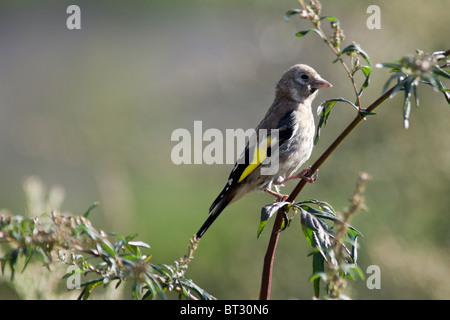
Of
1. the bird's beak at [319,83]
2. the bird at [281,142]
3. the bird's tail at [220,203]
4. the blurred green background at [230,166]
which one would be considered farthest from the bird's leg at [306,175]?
the bird's beak at [319,83]

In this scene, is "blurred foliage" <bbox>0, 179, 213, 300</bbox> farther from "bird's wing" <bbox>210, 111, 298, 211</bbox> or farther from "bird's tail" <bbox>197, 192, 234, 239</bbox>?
"bird's wing" <bbox>210, 111, 298, 211</bbox>

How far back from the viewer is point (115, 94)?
35.0 feet

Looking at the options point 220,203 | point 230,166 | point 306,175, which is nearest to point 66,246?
point 306,175

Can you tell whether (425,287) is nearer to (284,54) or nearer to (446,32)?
(446,32)

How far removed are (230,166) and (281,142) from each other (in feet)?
10.6

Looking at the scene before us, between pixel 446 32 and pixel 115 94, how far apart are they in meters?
6.78

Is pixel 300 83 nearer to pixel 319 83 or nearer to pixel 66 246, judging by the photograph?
pixel 319 83

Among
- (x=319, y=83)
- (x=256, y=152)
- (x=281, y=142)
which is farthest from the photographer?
(x=319, y=83)

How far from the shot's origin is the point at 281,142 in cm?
412

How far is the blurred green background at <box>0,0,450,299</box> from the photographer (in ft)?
15.5

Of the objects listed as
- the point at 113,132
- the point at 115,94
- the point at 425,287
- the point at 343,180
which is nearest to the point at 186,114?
the point at 115,94

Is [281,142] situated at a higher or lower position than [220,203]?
higher

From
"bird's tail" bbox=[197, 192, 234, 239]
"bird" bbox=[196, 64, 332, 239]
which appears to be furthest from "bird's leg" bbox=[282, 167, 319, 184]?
"bird's tail" bbox=[197, 192, 234, 239]

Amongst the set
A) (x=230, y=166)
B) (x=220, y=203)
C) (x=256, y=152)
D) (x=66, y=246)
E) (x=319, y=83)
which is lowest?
(x=66, y=246)
